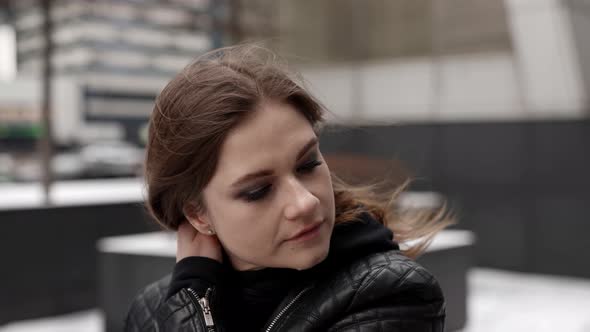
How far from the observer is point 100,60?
856 centimetres

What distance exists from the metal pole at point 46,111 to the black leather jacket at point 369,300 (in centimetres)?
681

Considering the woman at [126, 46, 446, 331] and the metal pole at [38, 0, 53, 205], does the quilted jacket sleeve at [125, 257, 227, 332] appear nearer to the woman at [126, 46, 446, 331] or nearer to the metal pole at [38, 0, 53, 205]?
the woman at [126, 46, 446, 331]

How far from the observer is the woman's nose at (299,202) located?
1415mm

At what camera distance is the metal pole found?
805 centimetres

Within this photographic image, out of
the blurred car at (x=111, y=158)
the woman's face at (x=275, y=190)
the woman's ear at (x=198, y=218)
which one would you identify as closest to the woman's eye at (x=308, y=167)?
the woman's face at (x=275, y=190)

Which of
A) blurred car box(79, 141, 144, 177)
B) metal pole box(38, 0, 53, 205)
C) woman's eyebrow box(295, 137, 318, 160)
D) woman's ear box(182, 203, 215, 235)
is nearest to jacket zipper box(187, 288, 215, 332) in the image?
woman's ear box(182, 203, 215, 235)

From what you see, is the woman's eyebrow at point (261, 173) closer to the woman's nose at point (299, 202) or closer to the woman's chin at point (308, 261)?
the woman's nose at point (299, 202)

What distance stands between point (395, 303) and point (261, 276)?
0.32 m

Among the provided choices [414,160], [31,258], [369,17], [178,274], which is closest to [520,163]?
[414,160]

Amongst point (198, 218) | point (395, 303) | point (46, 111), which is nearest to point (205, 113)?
point (198, 218)

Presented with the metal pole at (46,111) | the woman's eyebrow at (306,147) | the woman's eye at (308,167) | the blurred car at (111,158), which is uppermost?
the woman's eyebrow at (306,147)

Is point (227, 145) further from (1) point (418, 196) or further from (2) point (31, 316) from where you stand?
(1) point (418, 196)

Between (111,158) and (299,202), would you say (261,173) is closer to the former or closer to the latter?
(299,202)

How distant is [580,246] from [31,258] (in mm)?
6554
